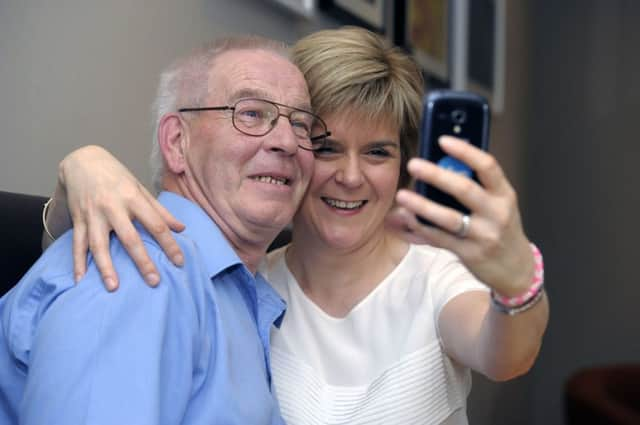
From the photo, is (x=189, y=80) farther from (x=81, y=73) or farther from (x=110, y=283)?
(x=110, y=283)

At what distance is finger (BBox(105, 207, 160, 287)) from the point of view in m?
1.00

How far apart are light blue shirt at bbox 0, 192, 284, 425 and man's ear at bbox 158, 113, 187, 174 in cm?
18

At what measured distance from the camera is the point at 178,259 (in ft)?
3.47

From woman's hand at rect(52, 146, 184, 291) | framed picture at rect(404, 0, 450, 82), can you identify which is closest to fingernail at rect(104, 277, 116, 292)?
woman's hand at rect(52, 146, 184, 291)

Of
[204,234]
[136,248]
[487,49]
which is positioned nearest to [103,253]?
[136,248]

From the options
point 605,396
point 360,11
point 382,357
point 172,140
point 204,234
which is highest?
point 360,11

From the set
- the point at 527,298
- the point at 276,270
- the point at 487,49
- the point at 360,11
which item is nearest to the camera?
the point at 527,298

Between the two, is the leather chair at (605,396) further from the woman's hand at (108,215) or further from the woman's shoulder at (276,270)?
the woman's hand at (108,215)

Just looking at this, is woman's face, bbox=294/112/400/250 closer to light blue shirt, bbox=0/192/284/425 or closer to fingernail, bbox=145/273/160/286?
light blue shirt, bbox=0/192/284/425

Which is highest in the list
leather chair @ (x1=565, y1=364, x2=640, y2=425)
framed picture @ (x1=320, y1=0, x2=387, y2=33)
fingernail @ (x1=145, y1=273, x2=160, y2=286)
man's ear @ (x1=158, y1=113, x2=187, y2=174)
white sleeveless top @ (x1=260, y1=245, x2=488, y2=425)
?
framed picture @ (x1=320, y1=0, x2=387, y2=33)

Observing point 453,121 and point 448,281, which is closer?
point 453,121

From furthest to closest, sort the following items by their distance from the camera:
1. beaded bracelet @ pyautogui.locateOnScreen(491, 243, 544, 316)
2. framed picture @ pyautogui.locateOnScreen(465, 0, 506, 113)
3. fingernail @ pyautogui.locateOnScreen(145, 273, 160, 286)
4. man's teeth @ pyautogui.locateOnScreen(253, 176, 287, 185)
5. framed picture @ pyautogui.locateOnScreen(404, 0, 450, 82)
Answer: framed picture @ pyautogui.locateOnScreen(465, 0, 506, 113) → framed picture @ pyautogui.locateOnScreen(404, 0, 450, 82) → man's teeth @ pyautogui.locateOnScreen(253, 176, 287, 185) → fingernail @ pyautogui.locateOnScreen(145, 273, 160, 286) → beaded bracelet @ pyautogui.locateOnScreen(491, 243, 544, 316)

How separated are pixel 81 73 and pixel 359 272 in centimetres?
67

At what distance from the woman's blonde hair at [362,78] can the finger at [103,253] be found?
62 centimetres
